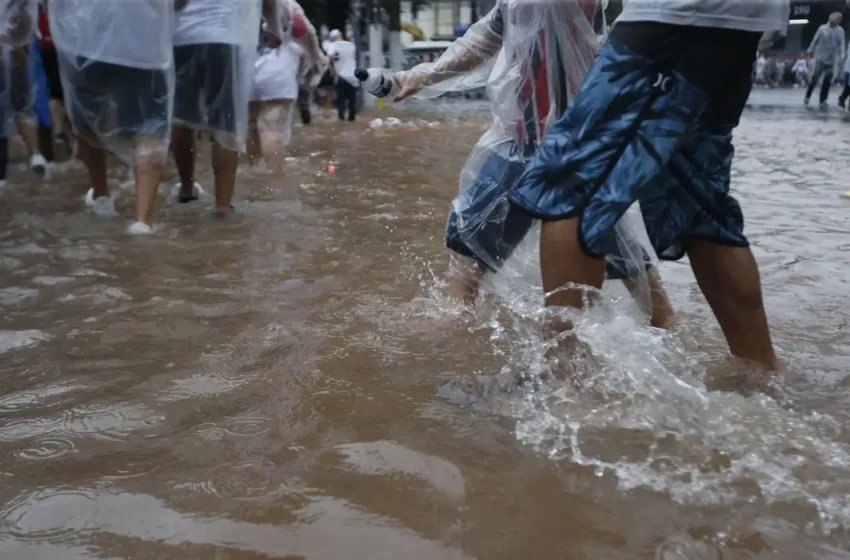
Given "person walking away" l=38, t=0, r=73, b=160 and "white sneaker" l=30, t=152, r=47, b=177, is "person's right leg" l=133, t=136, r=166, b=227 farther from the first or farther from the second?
"white sneaker" l=30, t=152, r=47, b=177

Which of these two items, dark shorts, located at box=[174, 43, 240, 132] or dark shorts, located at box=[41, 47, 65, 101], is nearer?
dark shorts, located at box=[174, 43, 240, 132]

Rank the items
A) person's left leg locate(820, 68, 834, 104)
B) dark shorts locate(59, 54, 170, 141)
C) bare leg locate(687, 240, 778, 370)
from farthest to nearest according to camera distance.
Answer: person's left leg locate(820, 68, 834, 104) < dark shorts locate(59, 54, 170, 141) < bare leg locate(687, 240, 778, 370)

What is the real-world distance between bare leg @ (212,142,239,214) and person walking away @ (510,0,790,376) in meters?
2.79

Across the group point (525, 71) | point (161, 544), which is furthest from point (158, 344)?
point (525, 71)

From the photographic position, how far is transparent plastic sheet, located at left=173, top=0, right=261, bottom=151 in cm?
411

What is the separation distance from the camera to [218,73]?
13.8 feet

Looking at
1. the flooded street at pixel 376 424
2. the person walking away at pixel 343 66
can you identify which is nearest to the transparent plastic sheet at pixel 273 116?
the flooded street at pixel 376 424

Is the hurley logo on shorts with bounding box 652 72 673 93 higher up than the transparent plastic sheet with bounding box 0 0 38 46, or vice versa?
the transparent plastic sheet with bounding box 0 0 38 46

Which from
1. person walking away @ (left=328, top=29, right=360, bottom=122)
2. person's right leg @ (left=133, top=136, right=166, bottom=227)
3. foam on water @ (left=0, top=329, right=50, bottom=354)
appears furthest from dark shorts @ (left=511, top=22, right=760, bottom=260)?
person walking away @ (left=328, top=29, right=360, bottom=122)

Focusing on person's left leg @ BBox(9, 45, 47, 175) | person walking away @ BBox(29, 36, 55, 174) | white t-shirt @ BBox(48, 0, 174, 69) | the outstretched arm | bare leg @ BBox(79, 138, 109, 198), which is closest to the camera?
the outstretched arm

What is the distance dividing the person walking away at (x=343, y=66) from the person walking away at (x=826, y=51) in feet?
25.3

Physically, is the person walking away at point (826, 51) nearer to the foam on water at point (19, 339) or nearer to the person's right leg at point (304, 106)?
the person's right leg at point (304, 106)

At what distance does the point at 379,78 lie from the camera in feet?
8.23

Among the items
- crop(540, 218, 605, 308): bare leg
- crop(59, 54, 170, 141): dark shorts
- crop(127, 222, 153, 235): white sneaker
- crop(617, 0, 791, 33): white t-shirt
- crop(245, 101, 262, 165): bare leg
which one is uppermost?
crop(617, 0, 791, 33): white t-shirt
